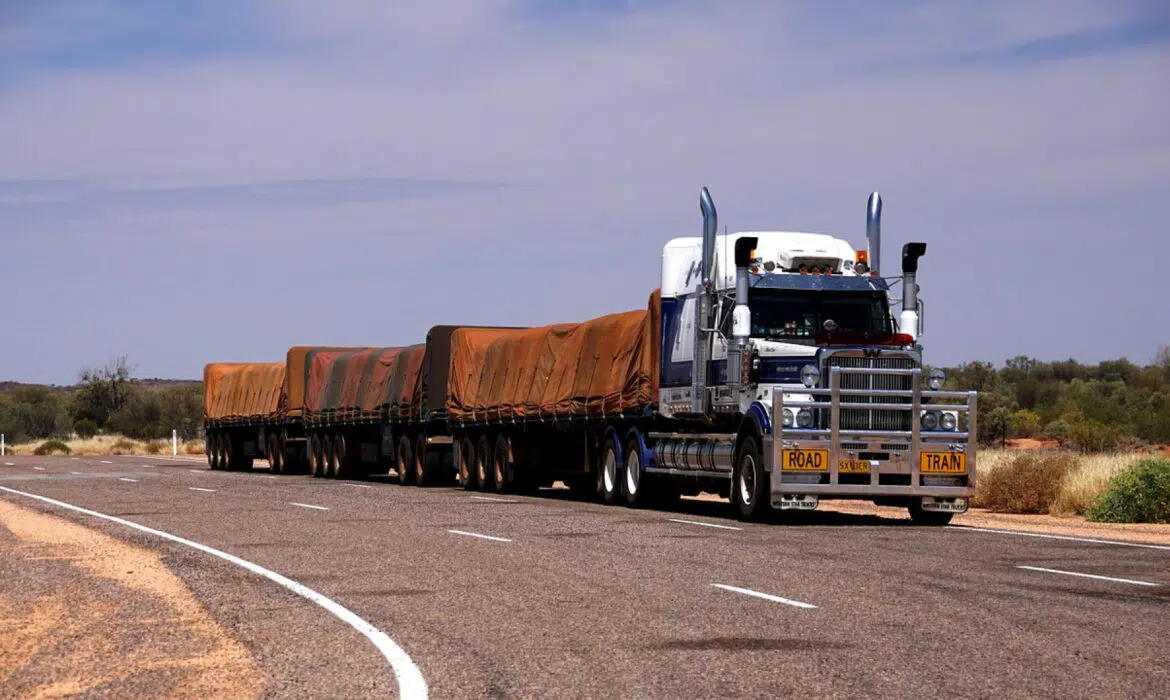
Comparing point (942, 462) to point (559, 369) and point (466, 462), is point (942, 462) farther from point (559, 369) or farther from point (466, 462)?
→ point (466, 462)

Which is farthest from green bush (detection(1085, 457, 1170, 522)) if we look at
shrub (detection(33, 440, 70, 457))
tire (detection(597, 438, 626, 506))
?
shrub (detection(33, 440, 70, 457))

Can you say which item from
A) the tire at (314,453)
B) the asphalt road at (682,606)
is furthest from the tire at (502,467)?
the tire at (314,453)

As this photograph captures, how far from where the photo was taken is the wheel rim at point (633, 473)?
25.9m

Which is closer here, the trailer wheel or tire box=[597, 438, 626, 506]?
tire box=[597, 438, 626, 506]

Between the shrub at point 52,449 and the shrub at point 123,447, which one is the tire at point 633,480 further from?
the shrub at point 123,447

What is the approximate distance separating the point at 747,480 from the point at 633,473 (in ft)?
14.3

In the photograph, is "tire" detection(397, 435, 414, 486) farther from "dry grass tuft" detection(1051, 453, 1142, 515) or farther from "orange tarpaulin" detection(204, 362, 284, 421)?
"dry grass tuft" detection(1051, 453, 1142, 515)

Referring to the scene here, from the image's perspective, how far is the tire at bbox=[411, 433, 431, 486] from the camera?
1435 inches

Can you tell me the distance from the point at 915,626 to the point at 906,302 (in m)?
12.2

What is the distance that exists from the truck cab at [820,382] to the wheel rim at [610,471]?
351 centimetres

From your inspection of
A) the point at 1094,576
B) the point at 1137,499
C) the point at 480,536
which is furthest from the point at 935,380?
the point at 1094,576

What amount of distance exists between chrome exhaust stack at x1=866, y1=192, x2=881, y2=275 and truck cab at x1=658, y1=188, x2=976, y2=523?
0.06 ft

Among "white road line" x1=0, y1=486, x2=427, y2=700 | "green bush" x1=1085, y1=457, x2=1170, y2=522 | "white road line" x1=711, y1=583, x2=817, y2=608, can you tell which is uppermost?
"green bush" x1=1085, y1=457, x2=1170, y2=522

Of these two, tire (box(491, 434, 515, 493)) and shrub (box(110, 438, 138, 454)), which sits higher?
shrub (box(110, 438, 138, 454))
